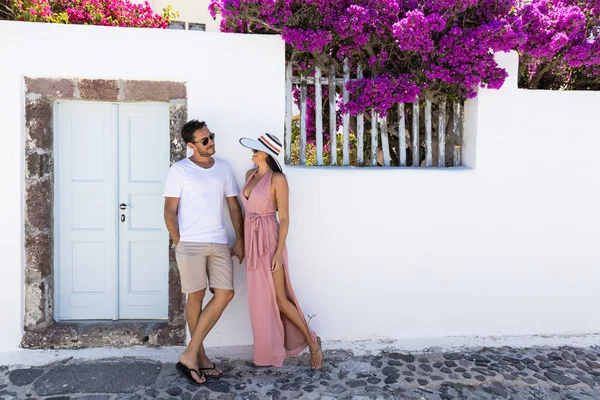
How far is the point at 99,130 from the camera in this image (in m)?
4.25

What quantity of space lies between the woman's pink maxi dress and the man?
0.18 metres

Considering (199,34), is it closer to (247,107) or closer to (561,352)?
(247,107)

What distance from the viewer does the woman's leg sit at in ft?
12.8

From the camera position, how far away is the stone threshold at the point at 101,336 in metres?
4.09

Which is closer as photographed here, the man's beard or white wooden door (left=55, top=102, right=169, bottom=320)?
the man's beard

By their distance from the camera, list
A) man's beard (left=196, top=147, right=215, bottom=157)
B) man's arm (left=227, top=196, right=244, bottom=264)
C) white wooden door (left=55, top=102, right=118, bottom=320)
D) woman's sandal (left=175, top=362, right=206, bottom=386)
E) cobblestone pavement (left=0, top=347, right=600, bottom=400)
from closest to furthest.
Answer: cobblestone pavement (left=0, top=347, right=600, bottom=400), woman's sandal (left=175, top=362, right=206, bottom=386), man's beard (left=196, top=147, right=215, bottom=157), man's arm (left=227, top=196, right=244, bottom=264), white wooden door (left=55, top=102, right=118, bottom=320)

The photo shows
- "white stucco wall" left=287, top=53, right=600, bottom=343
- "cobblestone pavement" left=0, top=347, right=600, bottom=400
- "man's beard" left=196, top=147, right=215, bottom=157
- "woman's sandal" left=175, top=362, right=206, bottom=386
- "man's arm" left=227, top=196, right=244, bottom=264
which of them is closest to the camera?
"cobblestone pavement" left=0, top=347, right=600, bottom=400

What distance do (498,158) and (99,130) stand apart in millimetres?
3410

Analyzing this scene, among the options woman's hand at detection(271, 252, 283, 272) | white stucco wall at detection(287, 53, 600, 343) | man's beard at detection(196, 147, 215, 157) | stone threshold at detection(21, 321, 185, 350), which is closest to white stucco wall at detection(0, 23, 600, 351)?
white stucco wall at detection(287, 53, 600, 343)

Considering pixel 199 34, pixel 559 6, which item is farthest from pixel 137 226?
pixel 559 6

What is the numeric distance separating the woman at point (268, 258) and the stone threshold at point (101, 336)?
2.49 feet

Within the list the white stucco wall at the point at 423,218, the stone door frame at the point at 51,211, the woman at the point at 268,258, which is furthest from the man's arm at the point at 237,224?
the stone door frame at the point at 51,211

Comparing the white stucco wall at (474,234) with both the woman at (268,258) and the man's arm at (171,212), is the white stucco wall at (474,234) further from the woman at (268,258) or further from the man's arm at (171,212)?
the man's arm at (171,212)

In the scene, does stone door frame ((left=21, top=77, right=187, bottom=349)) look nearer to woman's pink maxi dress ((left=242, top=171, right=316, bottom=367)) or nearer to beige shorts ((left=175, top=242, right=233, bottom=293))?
beige shorts ((left=175, top=242, right=233, bottom=293))
